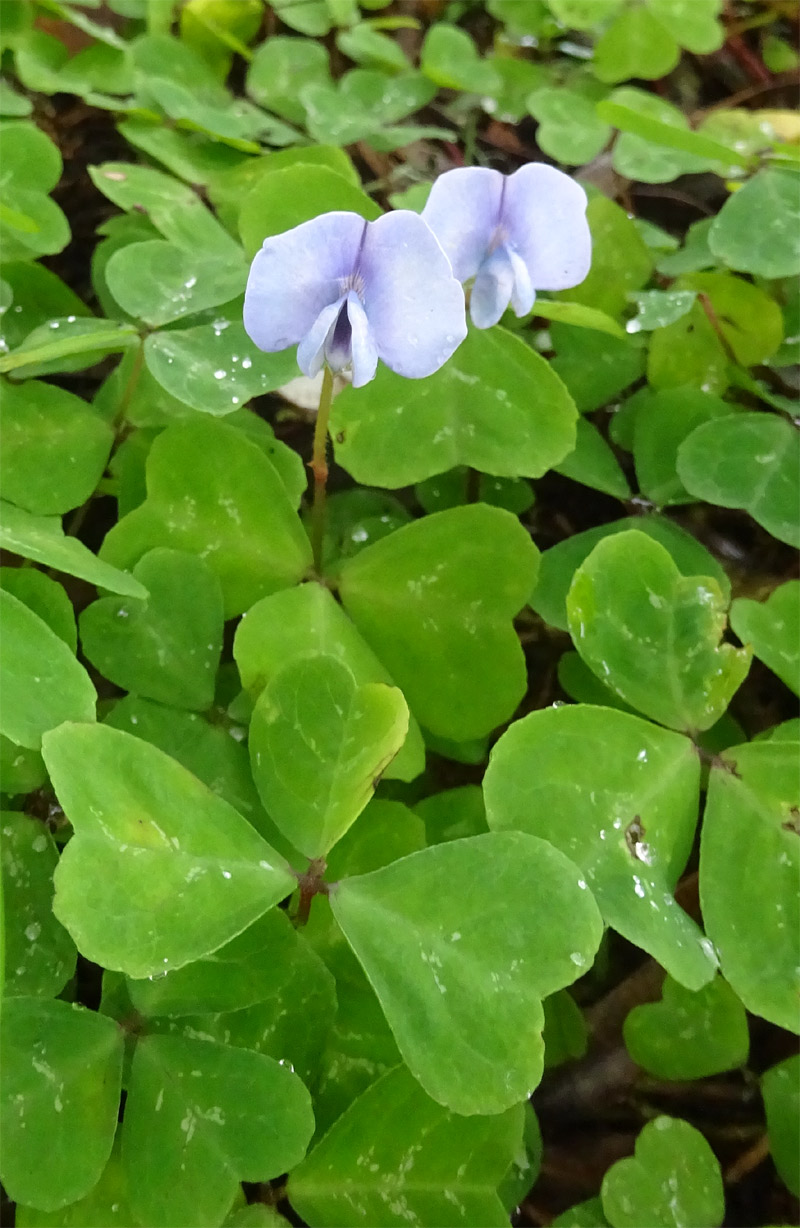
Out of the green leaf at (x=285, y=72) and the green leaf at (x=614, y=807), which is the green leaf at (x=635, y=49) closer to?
the green leaf at (x=285, y=72)

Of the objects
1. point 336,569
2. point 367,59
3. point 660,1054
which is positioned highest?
point 367,59

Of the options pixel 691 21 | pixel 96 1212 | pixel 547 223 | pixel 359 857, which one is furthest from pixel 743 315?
pixel 96 1212

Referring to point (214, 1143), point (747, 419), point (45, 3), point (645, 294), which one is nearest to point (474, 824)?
point (214, 1143)

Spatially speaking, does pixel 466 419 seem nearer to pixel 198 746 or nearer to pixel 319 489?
pixel 319 489

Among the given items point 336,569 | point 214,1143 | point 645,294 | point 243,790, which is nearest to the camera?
point 214,1143

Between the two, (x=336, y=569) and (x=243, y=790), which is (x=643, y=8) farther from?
(x=243, y=790)

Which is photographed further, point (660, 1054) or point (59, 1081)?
point (660, 1054)

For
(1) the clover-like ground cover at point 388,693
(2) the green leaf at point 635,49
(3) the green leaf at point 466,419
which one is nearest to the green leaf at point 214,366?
(1) the clover-like ground cover at point 388,693
